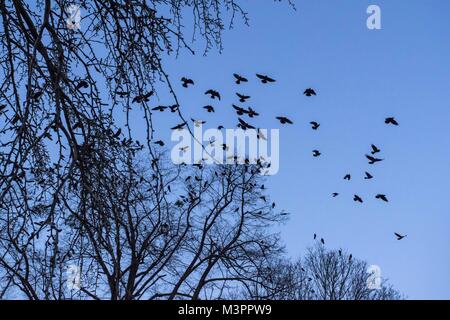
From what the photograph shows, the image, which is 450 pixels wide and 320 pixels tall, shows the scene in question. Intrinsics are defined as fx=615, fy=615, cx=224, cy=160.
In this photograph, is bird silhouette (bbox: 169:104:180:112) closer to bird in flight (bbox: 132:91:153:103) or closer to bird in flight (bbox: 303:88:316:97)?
bird in flight (bbox: 132:91:153:103)

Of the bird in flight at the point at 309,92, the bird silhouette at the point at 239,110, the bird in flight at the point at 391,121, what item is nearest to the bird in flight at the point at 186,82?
the bird silhouette at the point at 239,110

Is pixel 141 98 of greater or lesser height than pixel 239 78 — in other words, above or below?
below

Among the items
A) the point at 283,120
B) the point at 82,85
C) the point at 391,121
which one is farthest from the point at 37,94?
the point at 391,121

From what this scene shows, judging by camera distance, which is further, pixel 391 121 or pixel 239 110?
pixel 391 121

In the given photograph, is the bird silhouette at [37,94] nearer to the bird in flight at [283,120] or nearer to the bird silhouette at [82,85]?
the bird silhouette at [82,85]

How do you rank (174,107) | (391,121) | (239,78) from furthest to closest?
(391,121)
(239,78)
(174,107)

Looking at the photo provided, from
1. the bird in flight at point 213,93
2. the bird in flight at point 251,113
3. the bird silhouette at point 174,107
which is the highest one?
the bird in flight at point 213,93

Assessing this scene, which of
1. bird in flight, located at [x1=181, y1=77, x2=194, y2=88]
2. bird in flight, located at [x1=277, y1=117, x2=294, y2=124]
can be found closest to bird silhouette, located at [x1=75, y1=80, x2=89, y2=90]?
bird in flight, located at [x1=181, y1=77, x2=194, y2=88]

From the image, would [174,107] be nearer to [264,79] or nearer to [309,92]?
[264,79]

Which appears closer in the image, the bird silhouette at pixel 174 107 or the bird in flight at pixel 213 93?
the bird silhouette at pixel 174 107

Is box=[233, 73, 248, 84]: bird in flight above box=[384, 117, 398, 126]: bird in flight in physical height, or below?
below

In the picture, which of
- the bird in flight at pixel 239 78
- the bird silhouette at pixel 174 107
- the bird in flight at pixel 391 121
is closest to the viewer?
the bird silhouette at pixel 174 107
